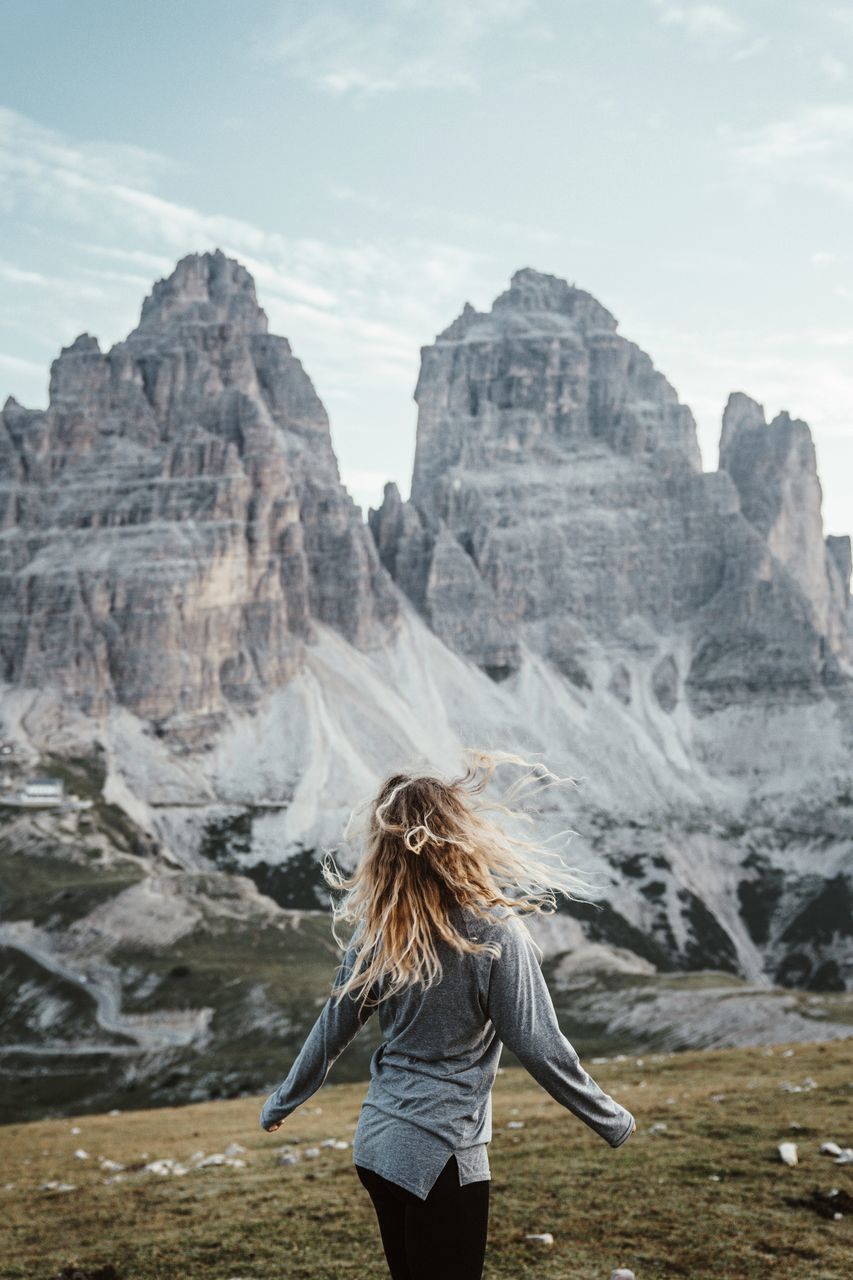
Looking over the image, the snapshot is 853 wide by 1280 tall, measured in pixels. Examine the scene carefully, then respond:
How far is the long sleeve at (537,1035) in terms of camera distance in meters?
8.11

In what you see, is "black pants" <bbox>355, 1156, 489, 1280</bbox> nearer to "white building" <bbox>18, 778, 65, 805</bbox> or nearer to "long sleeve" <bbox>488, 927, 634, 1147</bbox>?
"long sleeve" <bbox>488, 927, 634, 1147</bbox>

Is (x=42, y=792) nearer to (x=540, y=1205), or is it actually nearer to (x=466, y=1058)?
(x=540, y=1205)

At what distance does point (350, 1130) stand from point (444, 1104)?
70.2 feet

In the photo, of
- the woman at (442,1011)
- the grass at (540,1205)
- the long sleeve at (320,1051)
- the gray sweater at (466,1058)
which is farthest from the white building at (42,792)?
the gray sweater at (466,1058)

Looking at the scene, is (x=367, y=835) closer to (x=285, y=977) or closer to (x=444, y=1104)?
(x=444, y=1104)

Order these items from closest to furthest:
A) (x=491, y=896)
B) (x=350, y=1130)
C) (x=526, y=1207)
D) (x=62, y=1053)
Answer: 1. (x=491, y=896)
2. (x=526, y=1207)
3. (x=350, y=1130)
4. (x=62, y=1053)

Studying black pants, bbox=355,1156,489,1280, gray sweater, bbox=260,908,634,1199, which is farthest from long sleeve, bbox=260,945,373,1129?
black pants, bbox=355,1156,489,1280

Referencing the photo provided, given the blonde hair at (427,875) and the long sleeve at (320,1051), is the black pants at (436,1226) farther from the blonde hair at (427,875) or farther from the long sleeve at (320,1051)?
the blonde hair at (427,875)

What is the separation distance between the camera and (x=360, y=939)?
338 inches

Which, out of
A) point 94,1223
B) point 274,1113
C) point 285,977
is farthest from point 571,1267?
point 285,977

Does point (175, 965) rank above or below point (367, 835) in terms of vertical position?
below

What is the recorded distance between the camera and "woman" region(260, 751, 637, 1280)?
782 cm

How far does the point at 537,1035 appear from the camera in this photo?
8.16 metres

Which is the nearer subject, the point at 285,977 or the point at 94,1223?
the point at 94,1223
